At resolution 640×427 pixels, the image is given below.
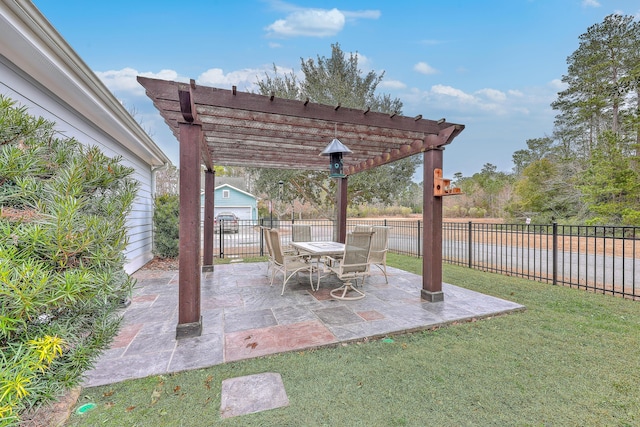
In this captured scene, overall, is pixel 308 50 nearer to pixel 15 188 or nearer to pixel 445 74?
pixel 445 74

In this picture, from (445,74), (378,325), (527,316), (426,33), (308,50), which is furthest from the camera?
(445,74)

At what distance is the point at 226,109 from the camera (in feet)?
10.3

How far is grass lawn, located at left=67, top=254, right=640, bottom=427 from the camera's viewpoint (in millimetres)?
1730

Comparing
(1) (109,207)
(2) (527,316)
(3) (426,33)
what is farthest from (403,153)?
(3) (426,33)

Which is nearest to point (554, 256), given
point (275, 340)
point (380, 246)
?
point (380, 246)

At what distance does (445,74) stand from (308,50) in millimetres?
8867

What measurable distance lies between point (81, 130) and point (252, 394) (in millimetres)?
4124

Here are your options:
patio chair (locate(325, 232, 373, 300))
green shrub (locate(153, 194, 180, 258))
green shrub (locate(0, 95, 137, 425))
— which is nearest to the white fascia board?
green shrub (locate(0, 95, 137, 425))

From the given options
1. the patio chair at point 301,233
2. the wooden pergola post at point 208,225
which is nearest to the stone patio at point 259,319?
the wooden pergola post at point 208,225

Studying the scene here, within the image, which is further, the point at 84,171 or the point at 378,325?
the point at 378,325

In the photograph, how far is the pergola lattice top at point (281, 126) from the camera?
9.27 feet

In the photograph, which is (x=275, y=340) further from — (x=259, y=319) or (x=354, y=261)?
(x=354, y=261)

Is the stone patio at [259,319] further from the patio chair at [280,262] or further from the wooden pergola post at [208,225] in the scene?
the wooden pergola post at [208,225]

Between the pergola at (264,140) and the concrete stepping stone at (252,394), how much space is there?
3.43ft
